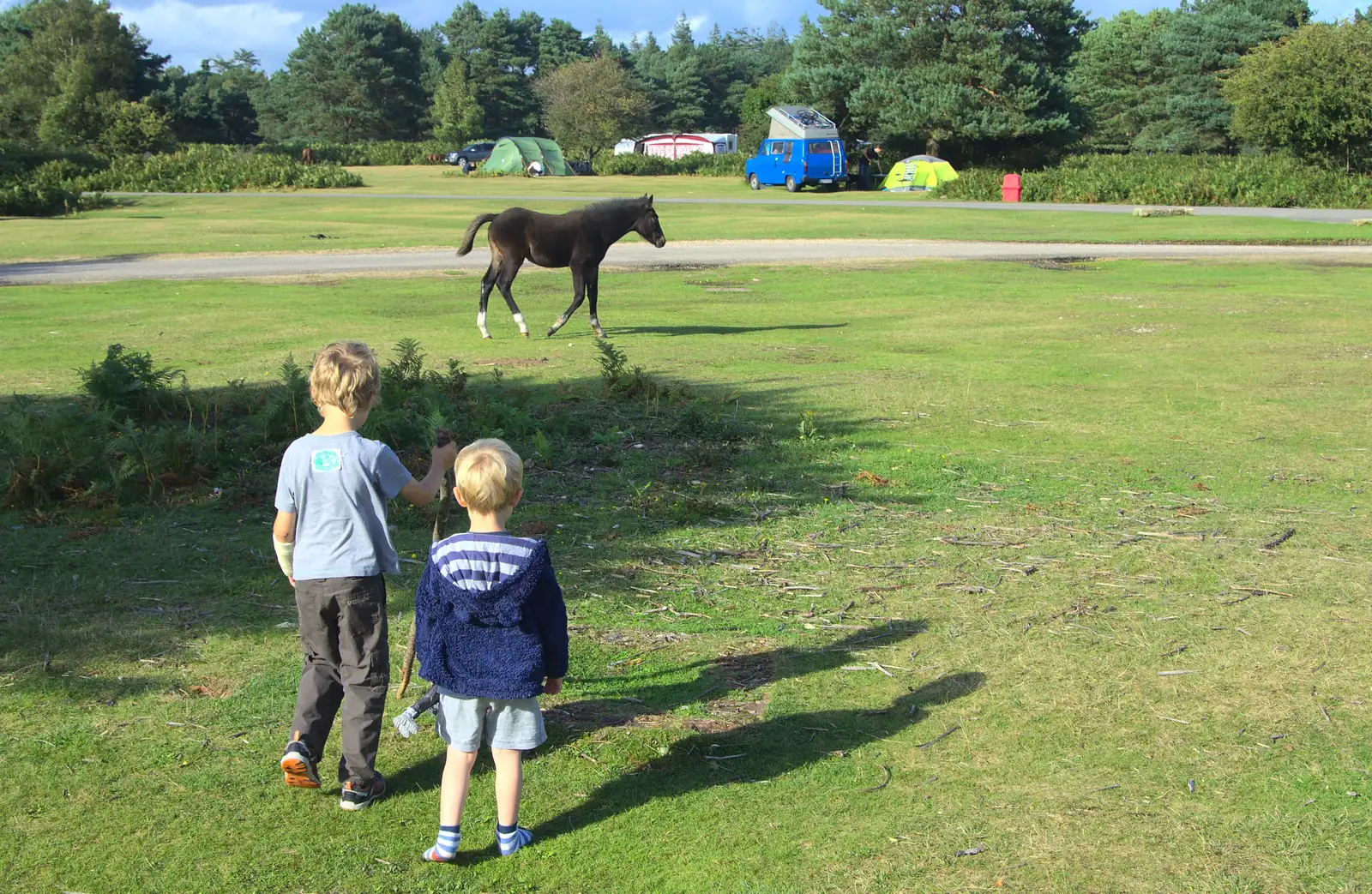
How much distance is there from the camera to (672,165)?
81125 mm

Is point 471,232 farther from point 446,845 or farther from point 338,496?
point 446,845

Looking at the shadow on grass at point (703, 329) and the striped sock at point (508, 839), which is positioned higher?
the shadow on grass at point (703, 329)

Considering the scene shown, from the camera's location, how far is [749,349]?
52.1 ft

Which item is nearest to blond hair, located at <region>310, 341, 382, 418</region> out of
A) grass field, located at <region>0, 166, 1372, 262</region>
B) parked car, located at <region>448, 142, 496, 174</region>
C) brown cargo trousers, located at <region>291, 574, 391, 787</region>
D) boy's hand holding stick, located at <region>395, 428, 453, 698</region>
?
boy's hand holding stick, located at <region>395, 428, 453, 698</region>

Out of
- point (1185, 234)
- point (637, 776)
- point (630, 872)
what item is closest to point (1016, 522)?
point (637, 776)

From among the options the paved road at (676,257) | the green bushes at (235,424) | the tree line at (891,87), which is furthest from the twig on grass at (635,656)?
the tree line at (891,87)

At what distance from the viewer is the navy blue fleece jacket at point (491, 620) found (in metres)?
4.27

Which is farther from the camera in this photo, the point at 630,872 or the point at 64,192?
the point at 64,192

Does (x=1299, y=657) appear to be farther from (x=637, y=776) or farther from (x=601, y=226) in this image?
(x=601, y=226)

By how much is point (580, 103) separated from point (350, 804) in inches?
3731

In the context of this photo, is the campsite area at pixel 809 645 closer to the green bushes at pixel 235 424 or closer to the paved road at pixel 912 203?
the green bushes at pixel 235 424

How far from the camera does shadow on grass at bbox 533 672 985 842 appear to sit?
15.5 ft

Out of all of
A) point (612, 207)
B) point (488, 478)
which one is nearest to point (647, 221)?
point (612, 207)

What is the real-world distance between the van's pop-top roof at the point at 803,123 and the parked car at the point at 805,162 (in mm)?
562
